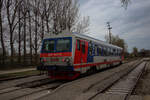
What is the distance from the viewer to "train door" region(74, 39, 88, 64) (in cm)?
939

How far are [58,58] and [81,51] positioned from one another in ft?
5.52

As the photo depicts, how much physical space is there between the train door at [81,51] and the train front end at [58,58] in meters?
0.51

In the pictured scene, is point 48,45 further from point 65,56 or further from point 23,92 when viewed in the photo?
point 23,92

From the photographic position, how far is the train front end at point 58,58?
8930 mm

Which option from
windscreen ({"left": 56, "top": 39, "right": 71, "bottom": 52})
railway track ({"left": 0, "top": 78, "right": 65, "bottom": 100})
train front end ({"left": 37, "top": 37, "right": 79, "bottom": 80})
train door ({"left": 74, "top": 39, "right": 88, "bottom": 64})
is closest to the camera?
railway track ({"left": 0, "top": 78, "right": 65, "bottom": 100})

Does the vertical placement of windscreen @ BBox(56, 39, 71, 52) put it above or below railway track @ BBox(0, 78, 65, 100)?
above

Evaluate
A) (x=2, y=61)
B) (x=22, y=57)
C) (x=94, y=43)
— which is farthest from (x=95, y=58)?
(x=22, y=57)

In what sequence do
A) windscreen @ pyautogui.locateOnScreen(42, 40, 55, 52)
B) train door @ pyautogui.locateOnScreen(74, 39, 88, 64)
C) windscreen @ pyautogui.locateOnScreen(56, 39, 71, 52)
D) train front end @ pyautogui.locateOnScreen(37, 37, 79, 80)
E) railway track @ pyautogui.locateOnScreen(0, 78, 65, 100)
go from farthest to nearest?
windscreen @ pyautogui.locateOnScreen(42, 40, 55, 52), train door @ pyautogui.locateOnScreen(74, 39, 88, 64), windscreen @ pyautogui.locateOnScreen(56, 39, 71, 52), train front end @ pyautogui.locateOnScreen(37, 37, 79, 80), railway track @ pyautogui.locateOnScreen(0, 78, 65, 100)

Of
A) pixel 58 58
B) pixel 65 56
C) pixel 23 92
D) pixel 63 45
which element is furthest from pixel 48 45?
pixel 23 92

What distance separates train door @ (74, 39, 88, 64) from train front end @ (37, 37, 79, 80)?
512mm

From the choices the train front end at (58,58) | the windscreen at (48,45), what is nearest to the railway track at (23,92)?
the train front end at (58,58)

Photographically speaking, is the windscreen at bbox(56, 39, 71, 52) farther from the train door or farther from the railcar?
the train door

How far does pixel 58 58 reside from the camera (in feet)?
30.6

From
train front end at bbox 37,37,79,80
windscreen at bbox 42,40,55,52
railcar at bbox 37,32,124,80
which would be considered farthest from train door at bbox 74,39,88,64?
windscreen at bbox 42,40,55,52
